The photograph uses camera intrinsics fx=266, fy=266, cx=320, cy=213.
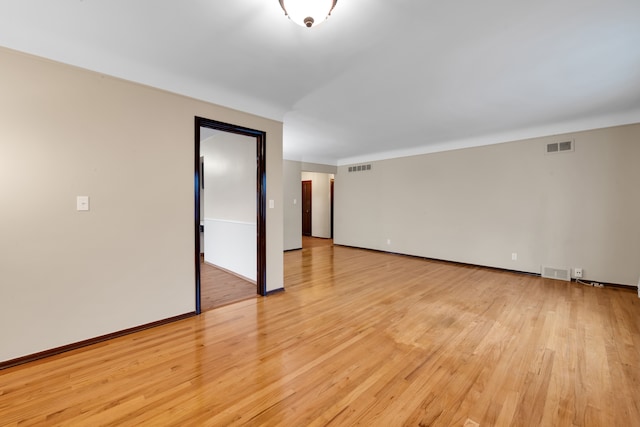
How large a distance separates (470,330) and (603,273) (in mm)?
3182

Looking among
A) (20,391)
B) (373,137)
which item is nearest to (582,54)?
(373,137)

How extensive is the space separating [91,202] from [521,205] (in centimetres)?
610

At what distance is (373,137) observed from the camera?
5.24m

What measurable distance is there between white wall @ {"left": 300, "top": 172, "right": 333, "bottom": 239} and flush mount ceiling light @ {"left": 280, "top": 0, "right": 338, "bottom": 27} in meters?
7.59

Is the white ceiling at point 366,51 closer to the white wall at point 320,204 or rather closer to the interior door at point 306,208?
the white wall at point 320,204

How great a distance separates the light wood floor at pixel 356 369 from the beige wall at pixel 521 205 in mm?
1137

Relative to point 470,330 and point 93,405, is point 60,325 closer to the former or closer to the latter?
point 93,405

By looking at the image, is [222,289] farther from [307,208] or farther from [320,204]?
[307,208]

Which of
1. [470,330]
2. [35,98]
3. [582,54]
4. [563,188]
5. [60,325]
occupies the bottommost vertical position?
[470,330]

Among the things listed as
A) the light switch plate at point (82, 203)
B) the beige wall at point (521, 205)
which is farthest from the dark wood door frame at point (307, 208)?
the light switch plate at point (82, 203)

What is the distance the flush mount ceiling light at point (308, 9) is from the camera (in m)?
1.52

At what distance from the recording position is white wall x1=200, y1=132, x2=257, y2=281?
4.08m

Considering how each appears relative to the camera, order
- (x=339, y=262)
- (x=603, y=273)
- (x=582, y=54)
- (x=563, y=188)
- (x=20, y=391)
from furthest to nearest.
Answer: (x=339, y=262), (x=563, y=188), (x=603, y=273), (x=582, y=54), (x=20, y=391)

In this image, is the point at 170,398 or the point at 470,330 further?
the point at 470,330
